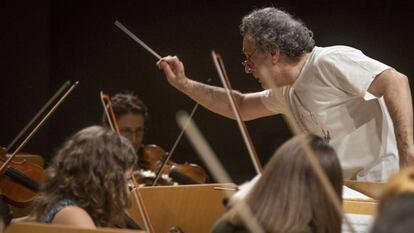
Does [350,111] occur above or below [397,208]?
below

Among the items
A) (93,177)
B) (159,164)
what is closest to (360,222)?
(93,177)

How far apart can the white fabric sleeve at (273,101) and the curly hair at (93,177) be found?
2.83ft

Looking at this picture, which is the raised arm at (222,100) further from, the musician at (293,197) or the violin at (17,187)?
the musician at (293,197)

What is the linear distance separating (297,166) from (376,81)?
3.36ft

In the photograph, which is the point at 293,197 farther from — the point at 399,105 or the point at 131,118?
the point at 131,118

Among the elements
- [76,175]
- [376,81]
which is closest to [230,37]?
[376,81]

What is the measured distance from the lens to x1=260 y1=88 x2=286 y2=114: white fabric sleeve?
2793 mm

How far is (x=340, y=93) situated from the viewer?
2588mm

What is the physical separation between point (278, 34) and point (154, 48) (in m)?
2.20

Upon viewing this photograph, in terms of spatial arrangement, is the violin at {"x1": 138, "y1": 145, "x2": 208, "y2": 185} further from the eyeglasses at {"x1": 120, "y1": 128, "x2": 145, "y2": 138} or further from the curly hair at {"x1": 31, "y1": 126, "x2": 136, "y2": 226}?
the curly hair at {"x1": 31, "y1": 126, "x2": 136, "y2": 226}

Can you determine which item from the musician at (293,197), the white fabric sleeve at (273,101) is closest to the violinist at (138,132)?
the white fabric sleeve at (273,101)

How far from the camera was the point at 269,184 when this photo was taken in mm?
1542

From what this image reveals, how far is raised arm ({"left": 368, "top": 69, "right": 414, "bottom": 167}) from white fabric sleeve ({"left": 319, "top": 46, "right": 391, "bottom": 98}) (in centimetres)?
Result: 3

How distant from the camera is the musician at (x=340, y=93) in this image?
2441 mm
